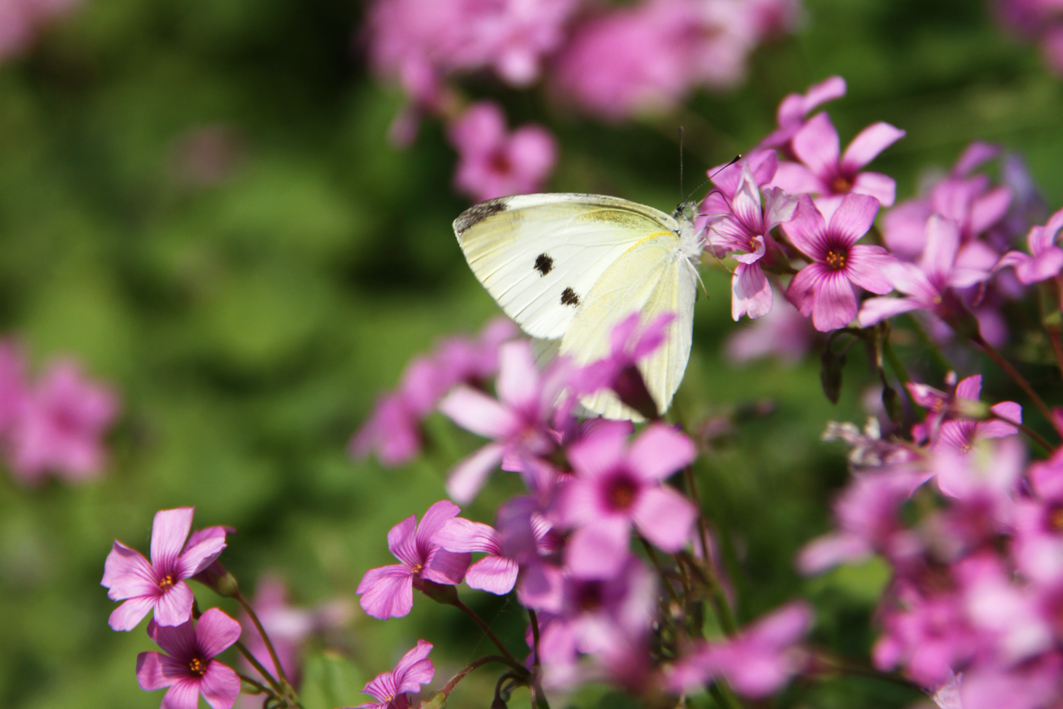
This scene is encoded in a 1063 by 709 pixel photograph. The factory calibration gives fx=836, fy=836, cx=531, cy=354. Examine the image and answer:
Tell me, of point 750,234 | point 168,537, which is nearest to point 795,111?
point 750,234

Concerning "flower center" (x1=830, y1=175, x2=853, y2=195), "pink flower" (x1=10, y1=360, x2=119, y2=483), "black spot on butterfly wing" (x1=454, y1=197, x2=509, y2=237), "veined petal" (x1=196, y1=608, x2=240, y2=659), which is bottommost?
"pink flower" (x1=10, y1=360, x2=119, y2=483)

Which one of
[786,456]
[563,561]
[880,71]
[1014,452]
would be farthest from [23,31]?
[1014,452]

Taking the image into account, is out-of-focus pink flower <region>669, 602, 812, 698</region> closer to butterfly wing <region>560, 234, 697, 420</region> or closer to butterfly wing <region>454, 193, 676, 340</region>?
butterfly wing <region>560, 234, 697, 420</region>

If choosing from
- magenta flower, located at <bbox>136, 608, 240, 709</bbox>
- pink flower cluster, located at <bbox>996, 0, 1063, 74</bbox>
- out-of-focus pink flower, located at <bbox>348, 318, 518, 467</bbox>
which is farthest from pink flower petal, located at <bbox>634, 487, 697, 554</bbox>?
pink flower cluster, located at <bbox>996, 0, 1063, 74</bbox>

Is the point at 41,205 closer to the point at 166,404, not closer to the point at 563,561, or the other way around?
the point at 166,404

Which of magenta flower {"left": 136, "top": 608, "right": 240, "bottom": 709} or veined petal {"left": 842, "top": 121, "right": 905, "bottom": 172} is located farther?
veined petal {"left": 842, "top": 121, "right": 905, "bottom": 172}

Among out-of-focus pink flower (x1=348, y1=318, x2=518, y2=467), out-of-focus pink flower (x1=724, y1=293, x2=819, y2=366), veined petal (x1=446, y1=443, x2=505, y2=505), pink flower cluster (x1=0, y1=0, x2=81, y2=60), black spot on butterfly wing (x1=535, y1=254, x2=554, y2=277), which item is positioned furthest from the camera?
pink flower cluster (x1=0, y1=0, x2=81, y2=60)
